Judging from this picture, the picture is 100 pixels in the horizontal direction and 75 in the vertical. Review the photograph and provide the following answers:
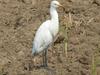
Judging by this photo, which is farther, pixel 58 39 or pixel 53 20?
pixel 58 39

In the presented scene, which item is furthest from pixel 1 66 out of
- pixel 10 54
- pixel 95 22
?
pixel 95 22

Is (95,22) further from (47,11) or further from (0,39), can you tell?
(0,39)

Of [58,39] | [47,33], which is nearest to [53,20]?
[47,33]

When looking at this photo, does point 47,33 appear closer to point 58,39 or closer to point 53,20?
point 53,20

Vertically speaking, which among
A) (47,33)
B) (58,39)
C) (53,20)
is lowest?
(58,39)

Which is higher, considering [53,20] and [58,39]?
[53,20]

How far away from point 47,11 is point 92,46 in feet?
6.23

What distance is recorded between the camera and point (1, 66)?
9.59 meters

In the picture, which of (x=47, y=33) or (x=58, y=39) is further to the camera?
(x=58, y=39)

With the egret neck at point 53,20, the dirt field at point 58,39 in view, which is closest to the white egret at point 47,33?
the egret neck at point 53,20

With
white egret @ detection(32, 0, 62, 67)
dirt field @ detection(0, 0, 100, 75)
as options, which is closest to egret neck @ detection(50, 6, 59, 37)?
white egret @ detection(32, 0, 62, 67)

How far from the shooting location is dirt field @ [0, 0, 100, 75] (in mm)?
9555

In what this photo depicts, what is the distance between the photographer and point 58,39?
A: 1044 centimetres

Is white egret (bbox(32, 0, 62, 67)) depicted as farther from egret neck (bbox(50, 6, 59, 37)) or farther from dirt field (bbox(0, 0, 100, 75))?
dirt field (bbox(0, 0, 100, 75))
